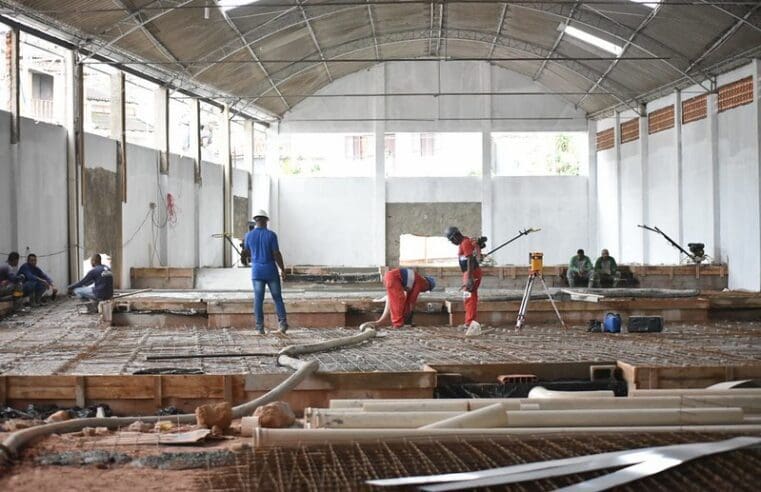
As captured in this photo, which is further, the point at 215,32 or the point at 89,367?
the point at 215,32

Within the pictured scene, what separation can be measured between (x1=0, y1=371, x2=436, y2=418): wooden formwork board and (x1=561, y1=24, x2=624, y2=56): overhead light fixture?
776 inches

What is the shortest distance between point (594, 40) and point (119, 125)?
12954 millimetres

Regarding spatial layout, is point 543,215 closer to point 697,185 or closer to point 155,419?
point 697,185

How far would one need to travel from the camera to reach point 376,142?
3312 centimetres

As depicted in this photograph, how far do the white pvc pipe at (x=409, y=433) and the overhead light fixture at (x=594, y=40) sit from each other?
70.3 feet

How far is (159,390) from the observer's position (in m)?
8.41

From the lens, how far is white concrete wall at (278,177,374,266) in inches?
1310

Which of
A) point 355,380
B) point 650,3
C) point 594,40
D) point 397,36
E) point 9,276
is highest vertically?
point 397,36

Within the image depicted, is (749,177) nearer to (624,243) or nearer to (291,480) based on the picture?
(624,243)

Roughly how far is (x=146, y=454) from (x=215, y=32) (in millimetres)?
18077

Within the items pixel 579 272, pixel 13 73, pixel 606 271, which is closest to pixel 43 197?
pixel 13 73

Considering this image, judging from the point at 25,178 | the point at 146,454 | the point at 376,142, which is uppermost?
the point at 376,142

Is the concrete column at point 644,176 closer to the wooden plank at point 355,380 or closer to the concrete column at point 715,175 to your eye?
the concrete column at point 715,175

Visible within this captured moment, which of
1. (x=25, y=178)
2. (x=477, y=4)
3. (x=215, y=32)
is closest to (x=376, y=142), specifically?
(x=477, y=4)
